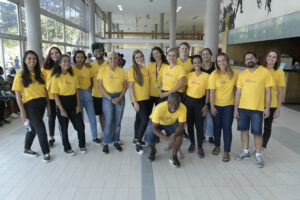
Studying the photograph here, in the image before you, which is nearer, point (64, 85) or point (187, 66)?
point (64, 85)

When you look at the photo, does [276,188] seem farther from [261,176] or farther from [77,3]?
[77,3]

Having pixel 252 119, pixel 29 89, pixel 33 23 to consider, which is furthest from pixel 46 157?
pixel 33 23

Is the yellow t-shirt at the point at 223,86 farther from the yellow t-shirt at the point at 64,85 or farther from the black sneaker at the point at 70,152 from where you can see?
the black sneaker at the point at 70,152

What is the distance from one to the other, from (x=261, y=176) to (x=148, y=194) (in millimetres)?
1495

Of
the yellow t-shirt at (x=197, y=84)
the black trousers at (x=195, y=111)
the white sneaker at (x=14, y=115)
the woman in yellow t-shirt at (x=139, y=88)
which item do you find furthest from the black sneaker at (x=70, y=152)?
the white sneaker at (x=14, y=115)

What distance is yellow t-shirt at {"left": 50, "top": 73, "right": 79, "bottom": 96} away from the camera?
9.91ft

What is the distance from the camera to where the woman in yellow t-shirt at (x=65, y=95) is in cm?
305

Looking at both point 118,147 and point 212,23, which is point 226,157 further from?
point 212,23

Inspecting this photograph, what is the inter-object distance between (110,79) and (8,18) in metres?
6.23

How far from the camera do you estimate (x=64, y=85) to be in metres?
3.06

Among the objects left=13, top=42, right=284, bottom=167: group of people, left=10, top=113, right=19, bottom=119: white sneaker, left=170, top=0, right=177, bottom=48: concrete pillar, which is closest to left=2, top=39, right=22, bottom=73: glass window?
left=10, top=113, right=19, bottom=119: white sneaker

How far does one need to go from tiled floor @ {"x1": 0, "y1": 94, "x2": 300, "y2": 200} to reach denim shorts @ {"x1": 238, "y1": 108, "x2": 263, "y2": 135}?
1.73 feet

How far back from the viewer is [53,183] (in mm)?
2594

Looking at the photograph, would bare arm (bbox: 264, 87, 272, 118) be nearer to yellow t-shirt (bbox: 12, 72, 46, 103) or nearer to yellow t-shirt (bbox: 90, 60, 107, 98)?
yellow t-shirt (bbox: 90, 60, 107, 98)
